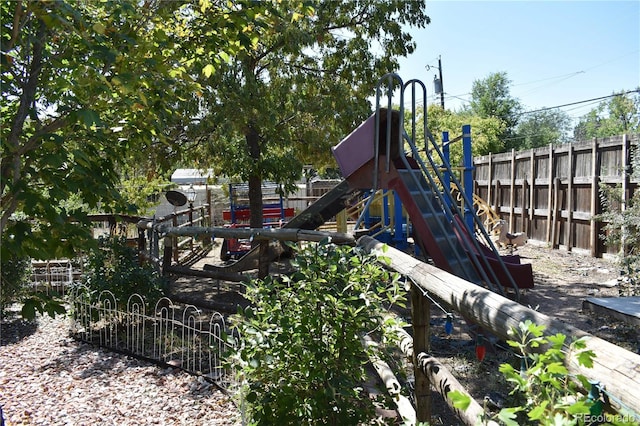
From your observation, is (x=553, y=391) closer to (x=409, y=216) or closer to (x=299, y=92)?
(x=409, y=216)

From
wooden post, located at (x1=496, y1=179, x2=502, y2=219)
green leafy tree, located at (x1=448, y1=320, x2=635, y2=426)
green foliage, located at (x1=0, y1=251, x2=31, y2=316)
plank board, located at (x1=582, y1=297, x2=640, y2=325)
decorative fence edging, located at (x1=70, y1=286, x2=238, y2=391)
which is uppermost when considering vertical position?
wooden post, located at (x1=496, y1=179, x2=502, y2=219)

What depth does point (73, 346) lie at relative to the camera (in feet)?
19.8

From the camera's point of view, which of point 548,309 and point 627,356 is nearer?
point 627,356

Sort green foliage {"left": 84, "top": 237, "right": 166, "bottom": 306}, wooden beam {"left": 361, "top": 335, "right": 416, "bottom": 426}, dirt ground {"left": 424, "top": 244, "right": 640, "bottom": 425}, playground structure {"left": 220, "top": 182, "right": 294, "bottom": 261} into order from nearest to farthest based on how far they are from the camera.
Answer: wooden beam {"left": 361, "top": 335, "right": 416, "bottom": 426} < dirt ground {"left": 424, "top": 244, "right": 640, "bottom": 425} < green foliage {"left": 84, "top": 237, "right": 166, "bottom": 306} < playground structure {"left": 220, "top": 182, "right": 294, "bottom": 261}

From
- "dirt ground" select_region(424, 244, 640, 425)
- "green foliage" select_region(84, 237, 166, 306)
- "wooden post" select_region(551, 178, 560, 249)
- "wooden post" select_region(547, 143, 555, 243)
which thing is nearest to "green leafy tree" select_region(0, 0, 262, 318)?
"dirt ground" select_region(424, 244, 640, 425)

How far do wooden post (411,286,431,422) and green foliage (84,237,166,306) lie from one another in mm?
4301

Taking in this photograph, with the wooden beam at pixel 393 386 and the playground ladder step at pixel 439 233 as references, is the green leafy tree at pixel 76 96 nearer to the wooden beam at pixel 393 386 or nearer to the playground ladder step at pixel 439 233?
the wooden beam at pixel 393 386

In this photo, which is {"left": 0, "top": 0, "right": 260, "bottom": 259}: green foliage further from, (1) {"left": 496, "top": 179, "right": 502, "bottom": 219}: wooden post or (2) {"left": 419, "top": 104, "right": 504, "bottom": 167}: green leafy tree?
(2) {"left": 419, "top": 104, "right": 504, "bottom": 167}: green leafy tree

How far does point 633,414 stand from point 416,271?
1687 mm

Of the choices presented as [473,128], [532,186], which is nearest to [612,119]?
[473,128]

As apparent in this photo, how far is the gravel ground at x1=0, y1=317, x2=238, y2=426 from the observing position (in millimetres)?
4152

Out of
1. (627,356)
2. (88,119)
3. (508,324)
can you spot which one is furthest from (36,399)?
(627,356)

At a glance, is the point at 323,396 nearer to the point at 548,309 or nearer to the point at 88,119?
the point at 88,119

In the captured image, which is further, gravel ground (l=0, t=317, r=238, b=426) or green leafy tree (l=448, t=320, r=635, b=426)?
gravel ground (l=0, t=317, r=238, b=426)
